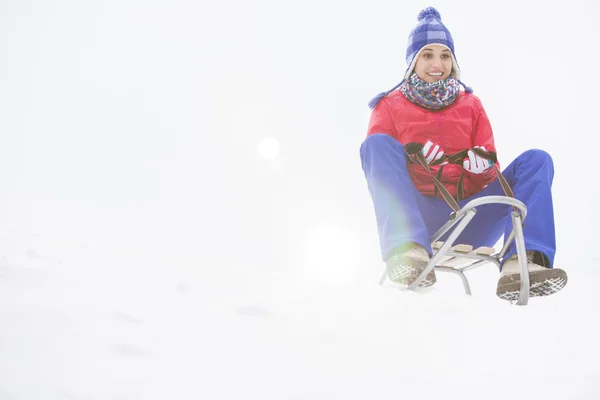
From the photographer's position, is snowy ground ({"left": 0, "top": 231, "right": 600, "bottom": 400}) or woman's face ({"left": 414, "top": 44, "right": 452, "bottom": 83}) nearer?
snowy ground ({"left": 0, "top": 231, "right": 600, "bottom": 400})

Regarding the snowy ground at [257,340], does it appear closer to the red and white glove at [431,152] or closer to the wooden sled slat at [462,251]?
the wooden sled slat at [462,251]

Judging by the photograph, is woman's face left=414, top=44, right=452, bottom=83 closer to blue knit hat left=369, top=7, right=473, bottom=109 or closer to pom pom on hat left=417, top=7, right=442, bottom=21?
blue knit hat left=369, top=7, right=473, bottom=109

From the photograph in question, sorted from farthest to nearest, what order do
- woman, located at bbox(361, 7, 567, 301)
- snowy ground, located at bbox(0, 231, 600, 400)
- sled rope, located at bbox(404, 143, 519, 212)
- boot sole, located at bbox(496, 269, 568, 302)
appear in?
1. sled rope, located at bbox(404, 143, 519, 212)
2. woman, located at bbox(361, 7, 567, 301)
3. boot sole, located at bbox(496, 269, 568, 302)
4. snowy ground, located at bbox(0, 231, 600, 400)

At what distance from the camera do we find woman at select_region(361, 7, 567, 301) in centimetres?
219

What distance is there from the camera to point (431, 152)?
2545 mm

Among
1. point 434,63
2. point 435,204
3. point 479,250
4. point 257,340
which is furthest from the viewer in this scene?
point 434,63

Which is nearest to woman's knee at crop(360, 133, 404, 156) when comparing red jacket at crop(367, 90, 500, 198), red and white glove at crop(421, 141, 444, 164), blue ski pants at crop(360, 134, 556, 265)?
blue ski pants at crop(360, 134, 556, 265)

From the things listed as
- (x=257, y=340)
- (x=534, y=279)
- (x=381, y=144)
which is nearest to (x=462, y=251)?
(x=534, y=279)

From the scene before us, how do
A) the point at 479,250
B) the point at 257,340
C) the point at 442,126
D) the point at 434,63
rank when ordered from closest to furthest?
the point at 257,340 < the point at 479,250 < the point at 442,126 < the point at 434,63

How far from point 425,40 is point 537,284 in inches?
68.8

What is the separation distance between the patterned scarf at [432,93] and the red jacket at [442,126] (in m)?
0.03

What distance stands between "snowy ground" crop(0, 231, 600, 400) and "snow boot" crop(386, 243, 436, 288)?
7.6 inches

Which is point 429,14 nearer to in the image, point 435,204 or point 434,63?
point 434,63

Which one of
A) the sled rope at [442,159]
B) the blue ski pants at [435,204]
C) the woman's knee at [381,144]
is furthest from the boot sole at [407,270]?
the woman's knee at [381,144]
